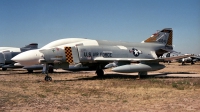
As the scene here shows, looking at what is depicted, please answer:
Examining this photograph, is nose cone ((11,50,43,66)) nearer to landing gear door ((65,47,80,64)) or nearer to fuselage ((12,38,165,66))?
fuselage ((12,38,165,66))

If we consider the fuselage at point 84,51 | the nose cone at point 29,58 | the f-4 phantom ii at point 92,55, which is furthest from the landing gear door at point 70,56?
the nose cone at point 29,58

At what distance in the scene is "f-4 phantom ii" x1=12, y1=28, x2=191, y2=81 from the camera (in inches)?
584

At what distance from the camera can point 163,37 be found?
73.6 feet

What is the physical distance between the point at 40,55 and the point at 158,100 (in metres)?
9.16

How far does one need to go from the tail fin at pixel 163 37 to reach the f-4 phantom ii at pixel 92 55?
2.47 meters

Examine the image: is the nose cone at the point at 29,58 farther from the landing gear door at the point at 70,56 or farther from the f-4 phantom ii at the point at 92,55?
the landing gear door at the point at 70,56

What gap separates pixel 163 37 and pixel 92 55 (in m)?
9.11

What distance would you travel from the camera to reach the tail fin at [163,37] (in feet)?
72.4

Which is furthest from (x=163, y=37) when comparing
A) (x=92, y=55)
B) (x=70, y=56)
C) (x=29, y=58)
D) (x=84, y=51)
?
(x=29, y=58)

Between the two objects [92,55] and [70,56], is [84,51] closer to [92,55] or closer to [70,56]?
[92,55]

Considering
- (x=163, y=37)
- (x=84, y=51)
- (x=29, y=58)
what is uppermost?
(x=163, y=37)

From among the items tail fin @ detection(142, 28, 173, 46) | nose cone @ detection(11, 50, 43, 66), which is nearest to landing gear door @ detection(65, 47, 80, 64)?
nose cone @ detection(11, 50, 43, 66)

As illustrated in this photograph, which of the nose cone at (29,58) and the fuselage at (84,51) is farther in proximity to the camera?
the fuselage at (84,51)

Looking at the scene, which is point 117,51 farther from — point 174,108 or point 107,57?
point 174,108
